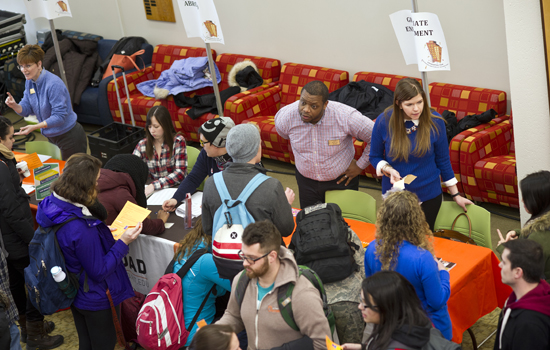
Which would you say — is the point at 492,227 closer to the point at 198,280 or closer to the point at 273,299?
the point at 198,280

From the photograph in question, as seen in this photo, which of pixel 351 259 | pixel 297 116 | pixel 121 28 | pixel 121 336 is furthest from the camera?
pixel 121 28

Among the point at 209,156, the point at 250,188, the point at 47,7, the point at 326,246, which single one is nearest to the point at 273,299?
the point at 326,246

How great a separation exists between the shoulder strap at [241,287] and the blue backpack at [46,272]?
1.00m

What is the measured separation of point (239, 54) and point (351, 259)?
5.16m

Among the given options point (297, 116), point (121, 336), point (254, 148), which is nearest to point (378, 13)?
point (297, 116)

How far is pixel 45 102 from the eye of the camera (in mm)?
4969

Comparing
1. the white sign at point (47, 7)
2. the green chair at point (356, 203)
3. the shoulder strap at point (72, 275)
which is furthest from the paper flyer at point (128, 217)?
the white sign at point (47, 7)

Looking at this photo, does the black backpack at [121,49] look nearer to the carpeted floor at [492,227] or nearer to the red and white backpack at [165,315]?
the carpeted floor at [492,227]

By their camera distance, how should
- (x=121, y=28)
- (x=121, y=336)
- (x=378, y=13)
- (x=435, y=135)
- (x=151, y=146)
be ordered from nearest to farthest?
(x=435, y=135), (x=121, y=336), (x=151, y=146), (x=378, y=13), (x=121, y=28)

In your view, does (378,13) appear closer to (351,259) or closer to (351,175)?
(351,175)

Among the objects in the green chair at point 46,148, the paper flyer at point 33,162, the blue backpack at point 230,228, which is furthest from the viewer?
the green chair at point 46,148

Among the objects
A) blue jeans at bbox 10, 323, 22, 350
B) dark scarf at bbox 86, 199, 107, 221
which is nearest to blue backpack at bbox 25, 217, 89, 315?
dark scarf at bbox 86, 199, 107, 221

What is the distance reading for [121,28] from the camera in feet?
28.0

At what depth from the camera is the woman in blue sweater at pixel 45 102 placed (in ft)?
15.7
